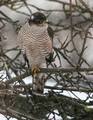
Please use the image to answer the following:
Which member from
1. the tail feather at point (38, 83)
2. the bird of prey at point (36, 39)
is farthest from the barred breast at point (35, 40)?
the tail feather at point (38, 83)

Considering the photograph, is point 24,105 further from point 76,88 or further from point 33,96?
point 76,88

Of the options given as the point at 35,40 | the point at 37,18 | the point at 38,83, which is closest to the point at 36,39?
the point at 35,40

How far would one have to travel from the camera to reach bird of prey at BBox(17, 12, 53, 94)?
334 cm

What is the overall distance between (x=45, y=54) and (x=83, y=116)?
0.67 metres

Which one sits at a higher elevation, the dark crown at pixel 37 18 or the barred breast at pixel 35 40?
the dark crown at pixel 37 18

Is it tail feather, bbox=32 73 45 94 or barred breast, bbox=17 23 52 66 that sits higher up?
barred breast, bbox=17 23 52 66

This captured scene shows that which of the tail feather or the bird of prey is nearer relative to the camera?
the bird of prey

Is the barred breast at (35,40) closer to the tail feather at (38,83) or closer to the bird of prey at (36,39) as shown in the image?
the bird of prey at (36,39)

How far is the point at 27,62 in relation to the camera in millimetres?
3562

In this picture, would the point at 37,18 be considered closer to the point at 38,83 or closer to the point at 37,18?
the point at 37,18

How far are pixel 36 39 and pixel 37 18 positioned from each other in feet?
0.63

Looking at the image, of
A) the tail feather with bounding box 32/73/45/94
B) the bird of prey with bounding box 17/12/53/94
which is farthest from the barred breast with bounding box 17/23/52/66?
the tail feather with bounding box 32/73/45/94

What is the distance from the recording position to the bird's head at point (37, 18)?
3303 mm

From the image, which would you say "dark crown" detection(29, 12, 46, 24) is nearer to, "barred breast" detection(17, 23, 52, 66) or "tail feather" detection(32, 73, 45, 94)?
"barred breast" detection(17, 23, 52, 66)
